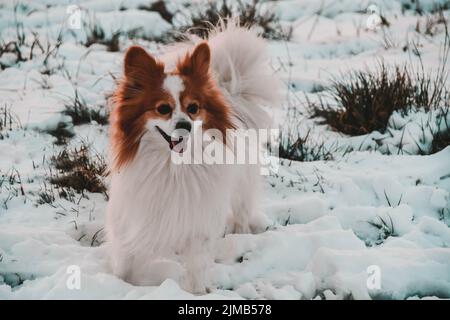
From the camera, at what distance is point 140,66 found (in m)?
2.65

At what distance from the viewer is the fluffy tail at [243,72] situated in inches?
130

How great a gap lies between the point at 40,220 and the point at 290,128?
2.29m

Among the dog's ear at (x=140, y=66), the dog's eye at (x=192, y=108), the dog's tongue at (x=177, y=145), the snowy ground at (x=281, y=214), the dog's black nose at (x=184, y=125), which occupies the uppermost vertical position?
the dog's ear at (x=140, y=66)

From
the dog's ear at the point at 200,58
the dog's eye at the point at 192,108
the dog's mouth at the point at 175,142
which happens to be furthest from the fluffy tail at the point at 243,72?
the dog's mouth at the point at 175,142

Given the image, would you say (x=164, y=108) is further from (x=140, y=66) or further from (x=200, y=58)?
(x=200, y=58)

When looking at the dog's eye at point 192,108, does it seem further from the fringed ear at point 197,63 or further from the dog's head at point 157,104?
the fringed ear at point 197,63

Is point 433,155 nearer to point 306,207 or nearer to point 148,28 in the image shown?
point 306,207

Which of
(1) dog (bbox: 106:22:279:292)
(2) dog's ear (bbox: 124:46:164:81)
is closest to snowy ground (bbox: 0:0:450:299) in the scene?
(1) dog (bbox: 106:22:279:292)

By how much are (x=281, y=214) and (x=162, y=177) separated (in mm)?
1148

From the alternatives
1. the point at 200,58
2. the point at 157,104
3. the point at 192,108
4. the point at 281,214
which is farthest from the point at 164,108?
the point at 281,214

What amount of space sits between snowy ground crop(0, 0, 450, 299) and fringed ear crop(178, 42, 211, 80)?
1027 mm
